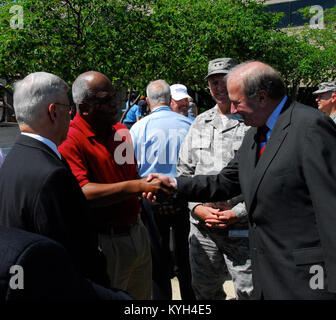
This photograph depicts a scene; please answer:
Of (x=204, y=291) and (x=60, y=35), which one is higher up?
(x=60, y=35)

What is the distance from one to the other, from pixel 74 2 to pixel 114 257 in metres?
Result: 7.80

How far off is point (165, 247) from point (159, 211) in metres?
0.41

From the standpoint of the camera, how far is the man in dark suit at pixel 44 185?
179cm

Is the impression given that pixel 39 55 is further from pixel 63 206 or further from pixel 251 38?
pixel 251 38

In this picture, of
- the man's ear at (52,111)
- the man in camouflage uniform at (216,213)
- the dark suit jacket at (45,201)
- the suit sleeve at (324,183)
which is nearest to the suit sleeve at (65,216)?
the dark suit jacket at (45,201)

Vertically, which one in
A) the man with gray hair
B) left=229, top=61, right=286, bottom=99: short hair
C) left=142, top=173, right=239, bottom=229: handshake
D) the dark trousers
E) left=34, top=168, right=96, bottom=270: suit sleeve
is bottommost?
the dark trousers

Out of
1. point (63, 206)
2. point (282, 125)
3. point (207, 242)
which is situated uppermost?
point (282, 125)

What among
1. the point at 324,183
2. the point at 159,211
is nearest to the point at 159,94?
the point at 159,211

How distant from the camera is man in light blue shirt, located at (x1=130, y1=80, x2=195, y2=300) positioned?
4.16 m

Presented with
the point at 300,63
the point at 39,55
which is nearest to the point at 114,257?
the point at 39,55

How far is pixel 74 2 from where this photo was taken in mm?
9250

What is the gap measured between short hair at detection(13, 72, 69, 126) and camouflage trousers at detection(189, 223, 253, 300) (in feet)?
6.11

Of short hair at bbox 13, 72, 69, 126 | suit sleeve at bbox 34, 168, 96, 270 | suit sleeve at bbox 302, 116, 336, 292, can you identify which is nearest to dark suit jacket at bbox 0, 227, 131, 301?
suit sleeve at bbox 34, 168, 96, 270

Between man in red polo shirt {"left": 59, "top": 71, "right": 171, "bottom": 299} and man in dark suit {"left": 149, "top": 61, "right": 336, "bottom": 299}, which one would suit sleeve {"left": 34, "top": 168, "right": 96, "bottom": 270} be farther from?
man in dark suit {"left": 149, "top": 61, "right": 336, "bottom": 299}
